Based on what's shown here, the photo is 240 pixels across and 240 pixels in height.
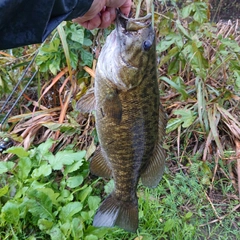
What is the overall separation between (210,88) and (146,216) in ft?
4.88

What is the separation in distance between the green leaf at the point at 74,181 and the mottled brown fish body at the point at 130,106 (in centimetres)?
77

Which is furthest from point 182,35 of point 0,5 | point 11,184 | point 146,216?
point 0,5

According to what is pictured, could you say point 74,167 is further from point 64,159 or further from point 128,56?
point 128,56

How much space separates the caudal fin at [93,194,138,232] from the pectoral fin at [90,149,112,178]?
0.20 m

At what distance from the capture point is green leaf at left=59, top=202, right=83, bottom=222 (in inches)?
102

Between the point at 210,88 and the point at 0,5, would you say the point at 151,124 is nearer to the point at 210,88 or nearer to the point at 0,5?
the point at 0,5

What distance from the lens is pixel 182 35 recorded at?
120 inches

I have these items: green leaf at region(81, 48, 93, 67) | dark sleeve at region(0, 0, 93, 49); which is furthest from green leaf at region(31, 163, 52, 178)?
dark sleeve at region(0, 0, 93, 49)

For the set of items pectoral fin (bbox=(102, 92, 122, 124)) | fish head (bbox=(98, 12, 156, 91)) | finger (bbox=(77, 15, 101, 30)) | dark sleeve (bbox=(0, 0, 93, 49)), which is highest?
dark sleeve (bbox=(0, 0, 93, 49))

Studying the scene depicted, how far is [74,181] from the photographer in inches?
111

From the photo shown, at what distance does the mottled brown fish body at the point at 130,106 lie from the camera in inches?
68.1

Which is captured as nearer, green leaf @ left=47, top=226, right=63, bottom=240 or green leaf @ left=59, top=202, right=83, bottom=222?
green leaf @ left=47, top=226, right=63, bottom=240

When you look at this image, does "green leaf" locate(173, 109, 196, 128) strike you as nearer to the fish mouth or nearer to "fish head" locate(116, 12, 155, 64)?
"fish head" locate(116, 12, 155, 64)

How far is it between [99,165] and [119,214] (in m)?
0.34
